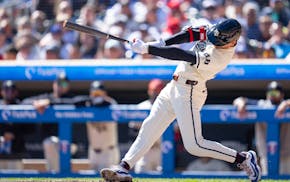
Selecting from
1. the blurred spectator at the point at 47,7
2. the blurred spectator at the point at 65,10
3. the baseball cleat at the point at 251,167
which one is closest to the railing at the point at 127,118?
the baseball cleat at the point at 251,167

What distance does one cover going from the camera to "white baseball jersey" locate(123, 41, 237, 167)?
19.7 feet

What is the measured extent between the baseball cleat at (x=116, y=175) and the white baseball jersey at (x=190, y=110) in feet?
0.50

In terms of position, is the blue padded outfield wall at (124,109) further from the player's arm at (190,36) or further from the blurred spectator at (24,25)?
the player's arm at (190,36)

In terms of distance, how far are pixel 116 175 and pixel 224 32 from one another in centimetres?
143

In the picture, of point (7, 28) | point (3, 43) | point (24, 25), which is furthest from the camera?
point (7, 28)

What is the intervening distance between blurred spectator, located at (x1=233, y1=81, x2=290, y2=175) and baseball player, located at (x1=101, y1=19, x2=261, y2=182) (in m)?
2.14

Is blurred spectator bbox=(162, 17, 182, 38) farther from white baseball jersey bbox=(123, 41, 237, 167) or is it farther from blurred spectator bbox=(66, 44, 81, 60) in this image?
white baseball jersey bbox=(123, 41, 237, 167)

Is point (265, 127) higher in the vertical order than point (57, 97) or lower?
lower

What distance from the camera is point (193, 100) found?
6062 millimetres

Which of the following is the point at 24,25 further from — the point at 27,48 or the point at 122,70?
the point at 122,70

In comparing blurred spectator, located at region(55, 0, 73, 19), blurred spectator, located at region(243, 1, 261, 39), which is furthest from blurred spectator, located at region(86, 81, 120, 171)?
blurred spectator, located at region(55, 0, 73, 19)

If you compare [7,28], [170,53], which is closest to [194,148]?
[170,53]

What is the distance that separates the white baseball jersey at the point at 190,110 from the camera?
6000 mm

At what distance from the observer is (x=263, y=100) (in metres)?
8.68
